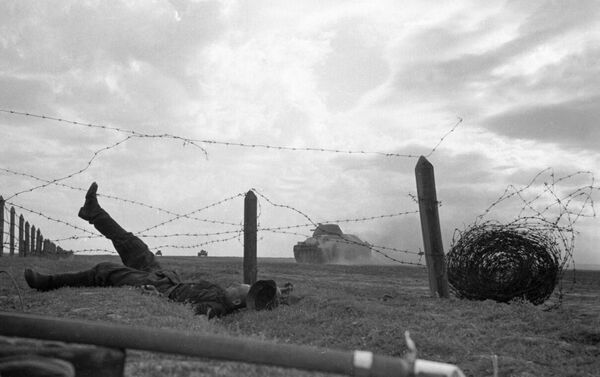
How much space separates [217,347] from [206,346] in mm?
40

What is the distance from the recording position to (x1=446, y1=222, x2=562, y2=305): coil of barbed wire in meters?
9.53

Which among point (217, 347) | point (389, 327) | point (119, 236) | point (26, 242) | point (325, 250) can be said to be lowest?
point (389, 327)

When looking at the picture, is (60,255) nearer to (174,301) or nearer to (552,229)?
(174,301)

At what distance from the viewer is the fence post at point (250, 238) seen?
10703 mm

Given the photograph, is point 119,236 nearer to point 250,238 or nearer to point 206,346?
point 250,238

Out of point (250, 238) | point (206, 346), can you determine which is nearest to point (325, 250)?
point (250, 238)

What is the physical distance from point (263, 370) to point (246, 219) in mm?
7638

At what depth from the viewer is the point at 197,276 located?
1345 cm

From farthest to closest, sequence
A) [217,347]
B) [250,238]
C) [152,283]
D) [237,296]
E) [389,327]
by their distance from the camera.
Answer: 1. [250,238]
2. [152,283]
3. [237,296]
4. [389,327]
5. [217,347]

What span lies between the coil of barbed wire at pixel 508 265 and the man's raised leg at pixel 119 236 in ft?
18.4

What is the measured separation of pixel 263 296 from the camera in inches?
329

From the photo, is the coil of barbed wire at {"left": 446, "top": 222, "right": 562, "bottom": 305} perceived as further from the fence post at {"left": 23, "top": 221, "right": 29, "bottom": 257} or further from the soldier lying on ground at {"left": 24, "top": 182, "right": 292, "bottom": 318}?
the fence post at {"left": 23, "top": 221, "right": 29, "bottom": 257}

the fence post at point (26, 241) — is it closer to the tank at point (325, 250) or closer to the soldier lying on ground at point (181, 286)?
the tank at point (325, 250)

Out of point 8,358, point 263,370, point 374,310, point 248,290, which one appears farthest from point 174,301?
point 8,358
